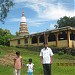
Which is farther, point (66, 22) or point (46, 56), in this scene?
point (66, 22)

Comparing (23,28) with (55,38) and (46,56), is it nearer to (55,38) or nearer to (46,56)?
(55,38)

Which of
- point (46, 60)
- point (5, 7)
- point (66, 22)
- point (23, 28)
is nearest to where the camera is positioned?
point (46, 60)

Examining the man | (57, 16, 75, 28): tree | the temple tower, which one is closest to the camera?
the man

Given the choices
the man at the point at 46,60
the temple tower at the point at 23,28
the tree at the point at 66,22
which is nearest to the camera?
the man at the point at 46,60

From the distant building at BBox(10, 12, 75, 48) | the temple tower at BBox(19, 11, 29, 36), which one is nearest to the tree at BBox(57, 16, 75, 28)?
the temple tower at BBox(19, 11, 29, 36)

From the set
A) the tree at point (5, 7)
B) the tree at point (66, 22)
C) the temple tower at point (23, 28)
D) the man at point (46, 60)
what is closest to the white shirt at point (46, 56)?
the man at point (46, 60)

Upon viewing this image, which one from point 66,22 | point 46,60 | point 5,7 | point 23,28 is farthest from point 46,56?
point 23,28

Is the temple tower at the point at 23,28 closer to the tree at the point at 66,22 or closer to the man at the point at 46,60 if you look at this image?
the tree at the point at 66,22

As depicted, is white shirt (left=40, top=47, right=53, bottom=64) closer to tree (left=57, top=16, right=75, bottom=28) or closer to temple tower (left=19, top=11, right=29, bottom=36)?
tree (left=57, top=16, right=75, bottom=28)

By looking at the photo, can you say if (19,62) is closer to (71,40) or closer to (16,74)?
(16,74)

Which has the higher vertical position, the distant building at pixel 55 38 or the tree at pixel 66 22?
the tree at pixel 66 22

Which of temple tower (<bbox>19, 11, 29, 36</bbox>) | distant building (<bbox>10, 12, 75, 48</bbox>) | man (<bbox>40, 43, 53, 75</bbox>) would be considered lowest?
man (<bbox>40, 43, 53, 75</bbox>)

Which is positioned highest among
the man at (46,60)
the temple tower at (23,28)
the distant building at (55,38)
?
the temple tower at (23,28)

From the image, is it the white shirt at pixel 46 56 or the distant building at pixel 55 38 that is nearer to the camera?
the white shirt at pixel 46 56
